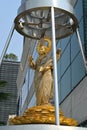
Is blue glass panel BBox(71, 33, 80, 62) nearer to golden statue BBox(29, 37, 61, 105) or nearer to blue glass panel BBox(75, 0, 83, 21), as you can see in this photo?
blue glass panel BBox(75, 0, 83, 21)

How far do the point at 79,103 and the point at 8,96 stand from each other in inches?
155

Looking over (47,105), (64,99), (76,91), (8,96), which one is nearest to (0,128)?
(47,105)

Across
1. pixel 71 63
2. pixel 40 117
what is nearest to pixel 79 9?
pixel 71 63

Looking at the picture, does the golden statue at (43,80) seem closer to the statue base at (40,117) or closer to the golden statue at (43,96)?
the golden statue at (43,96)

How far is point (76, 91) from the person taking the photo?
20.3 m

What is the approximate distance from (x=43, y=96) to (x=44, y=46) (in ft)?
5.73

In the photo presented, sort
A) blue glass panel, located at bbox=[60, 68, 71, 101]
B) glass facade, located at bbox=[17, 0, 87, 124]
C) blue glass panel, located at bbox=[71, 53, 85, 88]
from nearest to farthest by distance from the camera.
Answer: blue glass panel, located at bbox=[71, 53, 85, 88] → glass facade, located at bbox=[17, 0, 87, 124] → blue glass panel, located at bbox=[60, 68, 71, 101]

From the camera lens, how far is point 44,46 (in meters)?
12.0

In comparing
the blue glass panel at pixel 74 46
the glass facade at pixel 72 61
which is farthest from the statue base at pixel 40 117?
the blue glass panel at pixel 74 46

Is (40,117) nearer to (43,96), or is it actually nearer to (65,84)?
(43,96)

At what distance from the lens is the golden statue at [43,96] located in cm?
1013

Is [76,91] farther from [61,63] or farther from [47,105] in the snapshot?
[47,105]

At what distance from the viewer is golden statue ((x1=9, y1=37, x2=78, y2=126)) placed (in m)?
10.1

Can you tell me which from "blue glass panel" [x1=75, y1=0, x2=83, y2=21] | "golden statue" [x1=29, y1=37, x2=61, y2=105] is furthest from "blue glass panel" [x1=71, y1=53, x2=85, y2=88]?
"golden statue" [x1=29, y1=37, x2=61, y2=105]
